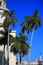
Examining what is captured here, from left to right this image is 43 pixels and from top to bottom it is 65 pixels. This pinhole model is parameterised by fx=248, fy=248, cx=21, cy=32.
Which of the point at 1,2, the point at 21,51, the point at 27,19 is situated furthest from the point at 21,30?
the point at 1,2

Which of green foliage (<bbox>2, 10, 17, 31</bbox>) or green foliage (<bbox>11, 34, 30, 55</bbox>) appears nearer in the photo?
green foliage (<bbox>2, 10, 17, 31</bbox>)

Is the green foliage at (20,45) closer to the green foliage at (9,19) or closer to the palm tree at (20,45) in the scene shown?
the palm tree at (20,45)

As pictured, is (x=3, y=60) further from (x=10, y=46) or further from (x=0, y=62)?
(x=10, y=46)

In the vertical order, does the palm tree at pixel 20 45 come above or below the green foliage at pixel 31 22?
below

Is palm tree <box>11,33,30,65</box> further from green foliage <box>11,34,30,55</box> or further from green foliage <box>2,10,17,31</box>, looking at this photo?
green foliage <box>2,10,17,31</box>

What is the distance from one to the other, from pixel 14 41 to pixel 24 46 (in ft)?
8.89

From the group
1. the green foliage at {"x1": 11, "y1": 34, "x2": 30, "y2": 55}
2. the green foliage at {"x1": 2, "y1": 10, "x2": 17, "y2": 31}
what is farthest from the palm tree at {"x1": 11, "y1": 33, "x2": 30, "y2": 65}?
the green foliage at {"x1": 2, "y1": 10, "x2": 17, "y2": 31}

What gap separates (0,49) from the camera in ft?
206

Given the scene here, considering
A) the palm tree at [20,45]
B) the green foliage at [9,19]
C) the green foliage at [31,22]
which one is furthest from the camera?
the green foliage at [31,22]

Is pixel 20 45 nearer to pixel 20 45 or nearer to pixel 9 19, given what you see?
pixel 20 45

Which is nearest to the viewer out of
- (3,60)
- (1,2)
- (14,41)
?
(14,41)

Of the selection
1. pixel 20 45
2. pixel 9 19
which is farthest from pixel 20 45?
pixel 9 19

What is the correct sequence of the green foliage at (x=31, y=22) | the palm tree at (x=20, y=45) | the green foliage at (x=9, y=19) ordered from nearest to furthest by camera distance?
1. the green foliage at (x=9, y=19)
2. the palm tree at (x=20, y=45)
3. the green foliage at (x=31, y=22)

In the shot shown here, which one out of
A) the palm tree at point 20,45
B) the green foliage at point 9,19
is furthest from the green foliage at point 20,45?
the green foliage at point 9,19
